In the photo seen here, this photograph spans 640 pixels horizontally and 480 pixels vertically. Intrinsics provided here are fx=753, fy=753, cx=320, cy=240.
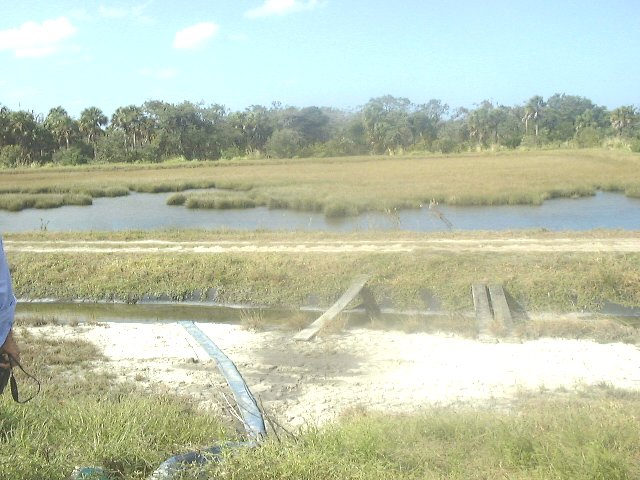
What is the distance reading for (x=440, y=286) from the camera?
12.5 m

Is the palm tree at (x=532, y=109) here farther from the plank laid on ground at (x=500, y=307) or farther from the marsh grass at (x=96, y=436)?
the marsh grass at (x=96, y=436)

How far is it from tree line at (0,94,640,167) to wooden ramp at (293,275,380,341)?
41710 millimetres

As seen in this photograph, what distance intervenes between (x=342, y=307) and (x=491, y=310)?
2217 millimetres

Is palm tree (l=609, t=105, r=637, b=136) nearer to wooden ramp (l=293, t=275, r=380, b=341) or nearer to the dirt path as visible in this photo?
the dirt path

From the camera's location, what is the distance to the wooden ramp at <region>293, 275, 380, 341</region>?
10199mm

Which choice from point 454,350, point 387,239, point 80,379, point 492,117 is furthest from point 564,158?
point 80,379

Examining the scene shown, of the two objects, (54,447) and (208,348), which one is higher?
(54,447)

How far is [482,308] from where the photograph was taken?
1102 cm

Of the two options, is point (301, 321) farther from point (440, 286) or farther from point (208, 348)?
point (440, 286)

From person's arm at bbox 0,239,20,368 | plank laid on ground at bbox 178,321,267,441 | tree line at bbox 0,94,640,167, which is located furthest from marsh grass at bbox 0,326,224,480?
tree line at bbox 0,94,640,167

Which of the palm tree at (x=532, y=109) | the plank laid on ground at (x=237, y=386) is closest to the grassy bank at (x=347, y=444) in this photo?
the plank laid on ground at (x=237, y=386)

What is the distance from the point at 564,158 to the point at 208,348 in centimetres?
3577

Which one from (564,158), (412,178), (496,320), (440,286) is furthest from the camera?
(564,158)

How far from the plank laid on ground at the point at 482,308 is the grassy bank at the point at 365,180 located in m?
11.7
